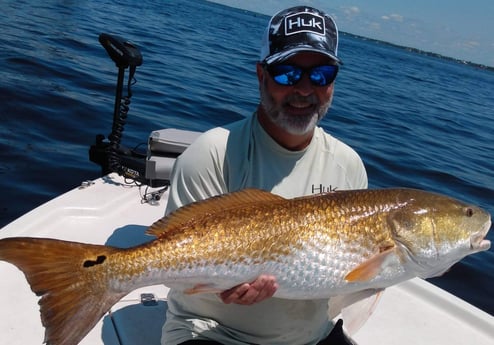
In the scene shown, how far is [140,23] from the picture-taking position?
30.8 meters

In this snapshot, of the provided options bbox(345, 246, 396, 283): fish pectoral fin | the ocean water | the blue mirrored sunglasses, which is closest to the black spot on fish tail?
bbox(345, 246, 396, 283): fish pectoral fin

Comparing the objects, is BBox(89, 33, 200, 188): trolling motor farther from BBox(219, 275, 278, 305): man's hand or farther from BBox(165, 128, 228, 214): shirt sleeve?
BBox(219, 275, 278, 305): man's hand

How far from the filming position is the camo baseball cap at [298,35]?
9.63ft

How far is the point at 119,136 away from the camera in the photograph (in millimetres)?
5418

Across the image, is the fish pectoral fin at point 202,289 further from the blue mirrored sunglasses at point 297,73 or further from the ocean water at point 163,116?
the ocean water at point 163,116

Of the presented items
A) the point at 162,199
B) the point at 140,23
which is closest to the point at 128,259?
the point at 162,199

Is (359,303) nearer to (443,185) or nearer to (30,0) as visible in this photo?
(443,185)

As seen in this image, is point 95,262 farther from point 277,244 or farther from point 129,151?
point 129,151

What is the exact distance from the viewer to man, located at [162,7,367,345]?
2828 mm

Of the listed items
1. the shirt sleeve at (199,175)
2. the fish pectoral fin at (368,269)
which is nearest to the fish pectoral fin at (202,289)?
the shirt sleeve at (199,175)

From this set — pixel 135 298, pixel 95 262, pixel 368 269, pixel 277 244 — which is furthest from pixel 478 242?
pixel 135 298

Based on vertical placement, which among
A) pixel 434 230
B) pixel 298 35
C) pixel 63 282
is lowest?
pixel 63 282

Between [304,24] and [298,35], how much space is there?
0.31 feet

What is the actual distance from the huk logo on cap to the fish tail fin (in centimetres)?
169
